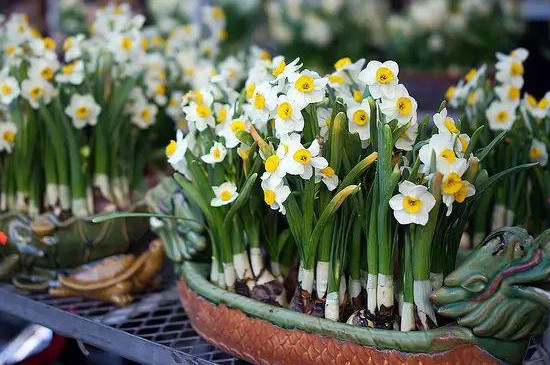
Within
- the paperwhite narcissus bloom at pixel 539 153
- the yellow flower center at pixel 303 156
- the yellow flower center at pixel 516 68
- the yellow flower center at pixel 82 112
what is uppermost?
the yellow flower center at pixel 516 68

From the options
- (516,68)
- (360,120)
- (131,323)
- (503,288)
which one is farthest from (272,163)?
(516,68)

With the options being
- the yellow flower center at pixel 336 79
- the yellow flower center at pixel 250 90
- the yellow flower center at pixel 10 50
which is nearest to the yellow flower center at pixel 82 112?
the yellow flower center at pixel 10 50

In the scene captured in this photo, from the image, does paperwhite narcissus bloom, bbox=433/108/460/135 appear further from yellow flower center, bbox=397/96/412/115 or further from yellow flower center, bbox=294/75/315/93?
yellow flower center, bbox=294/75/315/93

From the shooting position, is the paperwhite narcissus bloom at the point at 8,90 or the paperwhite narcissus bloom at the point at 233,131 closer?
the paperwhite narcissus bloom at the point at 233,131

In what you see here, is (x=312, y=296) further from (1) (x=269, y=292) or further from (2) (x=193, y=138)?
(2) (x=193, y=138)

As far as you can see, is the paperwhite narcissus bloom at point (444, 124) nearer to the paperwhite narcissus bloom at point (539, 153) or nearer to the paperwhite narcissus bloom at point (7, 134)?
the paperwhite narcissus bloom at point (539, 153)

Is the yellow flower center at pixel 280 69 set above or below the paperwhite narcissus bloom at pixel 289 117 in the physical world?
above
